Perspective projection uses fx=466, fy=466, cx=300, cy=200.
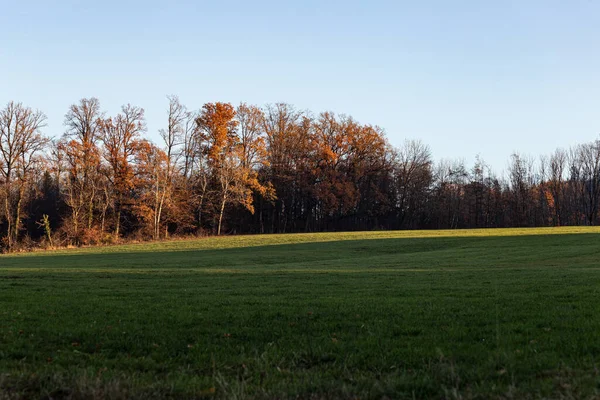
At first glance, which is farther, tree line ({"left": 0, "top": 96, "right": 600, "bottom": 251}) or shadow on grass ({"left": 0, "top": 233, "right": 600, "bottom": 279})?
tree line ({"left": 0, "top": 96, "right": 600, "bottom": 251})

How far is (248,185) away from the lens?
65312mm

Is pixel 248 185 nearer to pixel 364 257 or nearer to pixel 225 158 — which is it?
pixel 225 158

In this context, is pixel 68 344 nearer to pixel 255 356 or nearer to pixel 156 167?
pixel 255 356

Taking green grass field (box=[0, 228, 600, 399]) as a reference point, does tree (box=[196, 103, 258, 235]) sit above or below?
above

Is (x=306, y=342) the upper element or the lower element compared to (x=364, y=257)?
upper

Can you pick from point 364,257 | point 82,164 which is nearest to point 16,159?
point 82,164

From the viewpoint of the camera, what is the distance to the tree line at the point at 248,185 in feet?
179

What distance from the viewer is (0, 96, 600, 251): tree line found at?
2153 inches

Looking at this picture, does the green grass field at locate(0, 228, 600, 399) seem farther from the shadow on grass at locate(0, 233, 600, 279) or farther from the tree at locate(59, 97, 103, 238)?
the tree at locate(59, 97, 103, 238)

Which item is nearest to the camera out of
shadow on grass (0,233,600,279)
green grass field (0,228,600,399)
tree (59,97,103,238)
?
green grass field (0,228,600,399)

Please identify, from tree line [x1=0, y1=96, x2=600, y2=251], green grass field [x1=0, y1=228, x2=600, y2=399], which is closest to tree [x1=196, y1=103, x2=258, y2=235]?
tree line [x1=0, y1=96, x2=600, y2=251]

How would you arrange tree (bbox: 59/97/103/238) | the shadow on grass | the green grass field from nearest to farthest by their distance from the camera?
1. the green grass field
2. the shadow on grass
3. tree (bbox: 59/97/103/238)

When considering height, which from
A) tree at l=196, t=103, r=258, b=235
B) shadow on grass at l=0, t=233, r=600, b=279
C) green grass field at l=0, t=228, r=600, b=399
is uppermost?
tree at l=196, t=103, r=258, b=235

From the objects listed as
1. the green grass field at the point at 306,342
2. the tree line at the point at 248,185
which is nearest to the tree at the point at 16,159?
the tree line at the point at 248,185
